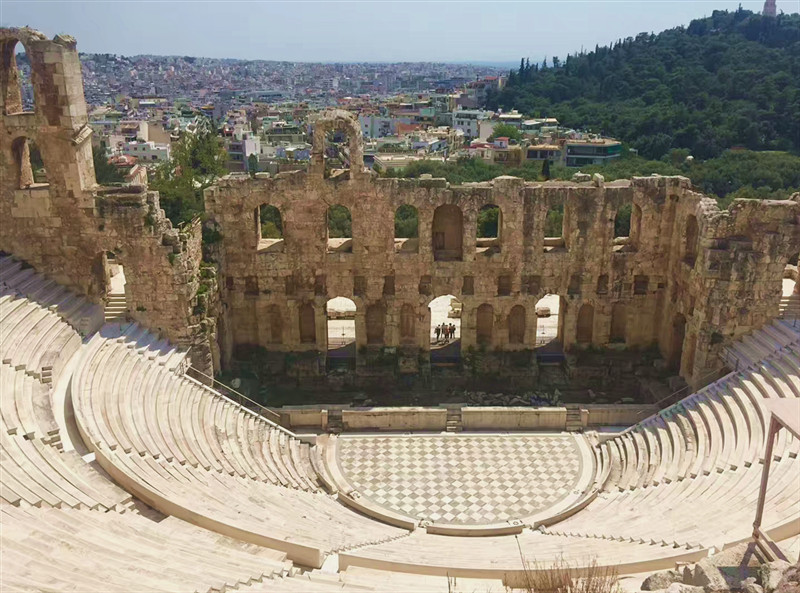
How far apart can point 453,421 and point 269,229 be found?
2205 centimetres

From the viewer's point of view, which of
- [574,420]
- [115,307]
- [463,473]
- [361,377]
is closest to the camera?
[463,473]

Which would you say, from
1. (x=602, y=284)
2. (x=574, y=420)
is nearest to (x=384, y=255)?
(x=602, y=284)

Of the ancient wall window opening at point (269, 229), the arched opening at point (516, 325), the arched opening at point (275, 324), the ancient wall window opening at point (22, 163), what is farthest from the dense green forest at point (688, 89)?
the ancient wall window opening at point (22, 163)

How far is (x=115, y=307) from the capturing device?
978 inches

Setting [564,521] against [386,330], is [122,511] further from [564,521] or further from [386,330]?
[386,330]

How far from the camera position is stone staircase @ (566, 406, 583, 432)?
2455 centimetres

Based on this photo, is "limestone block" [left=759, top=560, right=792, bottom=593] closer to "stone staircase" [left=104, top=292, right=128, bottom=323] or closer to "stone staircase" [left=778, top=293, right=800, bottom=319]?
"stone staircase" [left=778, top=293, right=800, bottom=319]

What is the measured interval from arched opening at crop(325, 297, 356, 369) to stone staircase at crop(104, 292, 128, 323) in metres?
7.87


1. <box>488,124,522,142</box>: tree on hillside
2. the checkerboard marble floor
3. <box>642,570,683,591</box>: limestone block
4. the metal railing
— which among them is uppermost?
<box>488,124,522,142</box>: tree on hillside

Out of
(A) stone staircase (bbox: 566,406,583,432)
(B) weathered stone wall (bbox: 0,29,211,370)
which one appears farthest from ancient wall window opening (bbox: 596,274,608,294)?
(B) weathered stone wall (bbox: 0,29,211,370)

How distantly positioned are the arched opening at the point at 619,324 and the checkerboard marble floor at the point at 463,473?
6.53m

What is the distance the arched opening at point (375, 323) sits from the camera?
2800cm

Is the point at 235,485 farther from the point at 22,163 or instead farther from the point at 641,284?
the point at 641,284

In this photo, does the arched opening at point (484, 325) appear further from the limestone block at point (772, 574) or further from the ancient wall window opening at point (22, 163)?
the limestone block at point (772, 574)
